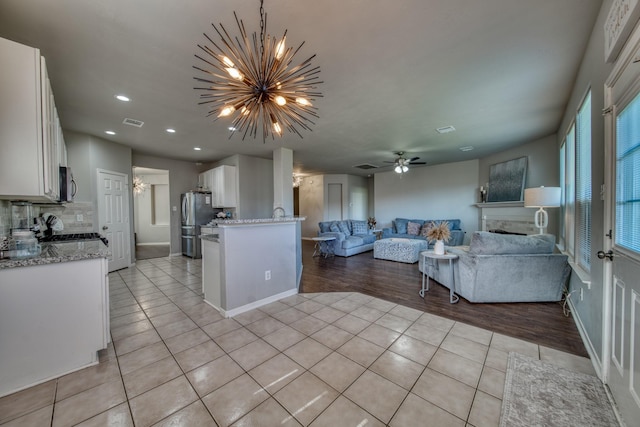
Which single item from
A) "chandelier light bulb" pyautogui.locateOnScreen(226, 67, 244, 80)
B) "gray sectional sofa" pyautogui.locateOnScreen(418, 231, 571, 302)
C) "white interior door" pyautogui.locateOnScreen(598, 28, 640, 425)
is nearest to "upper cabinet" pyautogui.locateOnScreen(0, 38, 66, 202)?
"chandelier light bulb" pyautogui.locateOnScreen(226, 67, 244, 80)

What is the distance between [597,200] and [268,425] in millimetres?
2883

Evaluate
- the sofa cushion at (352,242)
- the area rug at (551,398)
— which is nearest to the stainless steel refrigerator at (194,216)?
Answer: the sofa cushion at (352,242)

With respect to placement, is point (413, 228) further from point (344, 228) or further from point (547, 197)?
point (547, 197)

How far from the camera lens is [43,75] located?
5.79 ft

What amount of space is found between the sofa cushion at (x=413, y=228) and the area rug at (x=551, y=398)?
18.1 feet

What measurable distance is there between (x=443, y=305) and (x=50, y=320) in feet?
13.0

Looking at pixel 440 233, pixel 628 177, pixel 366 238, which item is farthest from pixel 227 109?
pixel 366 238

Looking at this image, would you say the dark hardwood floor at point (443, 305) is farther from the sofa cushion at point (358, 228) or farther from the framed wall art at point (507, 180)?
the framed wall art at point (507, 180)

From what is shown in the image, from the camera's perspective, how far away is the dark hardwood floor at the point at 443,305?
2432 millimetres

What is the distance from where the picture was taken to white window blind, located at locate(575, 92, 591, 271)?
2363 mm

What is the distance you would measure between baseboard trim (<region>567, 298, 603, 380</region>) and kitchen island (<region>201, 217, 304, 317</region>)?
122 inches

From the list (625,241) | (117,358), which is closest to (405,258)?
(625,241)

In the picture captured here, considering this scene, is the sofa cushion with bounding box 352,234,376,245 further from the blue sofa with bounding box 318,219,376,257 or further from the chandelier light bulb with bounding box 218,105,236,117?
the chandelier light bulb with bounding box 218,105,236,117

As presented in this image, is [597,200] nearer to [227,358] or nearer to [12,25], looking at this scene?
[227,358]
